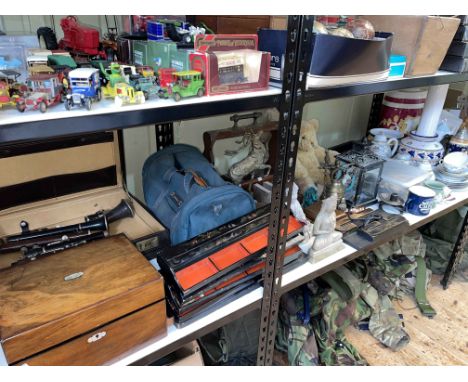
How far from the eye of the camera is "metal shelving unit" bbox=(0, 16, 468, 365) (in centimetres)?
50

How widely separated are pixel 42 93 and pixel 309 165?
0.96m

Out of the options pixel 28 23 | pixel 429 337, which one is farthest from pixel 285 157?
pixel 429 337

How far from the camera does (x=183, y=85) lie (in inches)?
24.0

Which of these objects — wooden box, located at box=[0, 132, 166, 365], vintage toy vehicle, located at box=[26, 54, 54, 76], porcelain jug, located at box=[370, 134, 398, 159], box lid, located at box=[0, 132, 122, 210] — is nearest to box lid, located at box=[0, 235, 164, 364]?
wooden box, located at box=[0, 132, 166, 365]

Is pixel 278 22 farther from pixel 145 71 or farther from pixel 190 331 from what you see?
pixel 190 331

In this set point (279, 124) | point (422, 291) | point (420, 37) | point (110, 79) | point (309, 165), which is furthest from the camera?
point (422, 291)

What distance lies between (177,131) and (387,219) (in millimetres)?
751

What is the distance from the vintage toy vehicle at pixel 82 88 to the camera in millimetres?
522

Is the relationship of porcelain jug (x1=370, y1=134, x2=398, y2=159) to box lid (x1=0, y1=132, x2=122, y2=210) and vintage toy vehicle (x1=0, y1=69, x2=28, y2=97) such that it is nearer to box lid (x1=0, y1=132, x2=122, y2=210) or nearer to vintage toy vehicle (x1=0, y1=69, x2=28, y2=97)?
box lid (x1=0, y1=132, x2=122, y2=210)

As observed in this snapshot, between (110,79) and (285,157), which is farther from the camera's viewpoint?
(285,157)

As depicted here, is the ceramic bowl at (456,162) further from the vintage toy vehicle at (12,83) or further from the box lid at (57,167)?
the vintage toy vehicle at (12,83)

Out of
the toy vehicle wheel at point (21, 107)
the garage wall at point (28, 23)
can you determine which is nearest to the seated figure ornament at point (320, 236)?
the toy vehicle wheel at point (21, 107)
